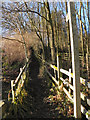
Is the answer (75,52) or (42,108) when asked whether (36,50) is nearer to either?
(42,108)

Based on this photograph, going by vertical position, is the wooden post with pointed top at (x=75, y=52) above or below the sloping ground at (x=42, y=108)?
above

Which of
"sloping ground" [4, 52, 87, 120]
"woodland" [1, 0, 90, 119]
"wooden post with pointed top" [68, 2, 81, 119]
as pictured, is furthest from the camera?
"woodland" [1, 0, 90, 119]

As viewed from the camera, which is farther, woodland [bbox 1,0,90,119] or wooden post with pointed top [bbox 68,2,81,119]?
woodland [bbox 1,0,90,119]

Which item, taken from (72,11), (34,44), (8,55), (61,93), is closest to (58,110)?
(61,93)

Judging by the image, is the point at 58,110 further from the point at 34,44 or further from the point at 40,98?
the point at 34,44

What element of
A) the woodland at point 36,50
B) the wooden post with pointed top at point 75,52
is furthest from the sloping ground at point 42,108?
the wooden post with pointed top at point 75,52

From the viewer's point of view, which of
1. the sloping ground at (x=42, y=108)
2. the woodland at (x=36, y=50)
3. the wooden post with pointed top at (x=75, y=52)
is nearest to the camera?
the wooden post with pointed top at (x=75, y=52)

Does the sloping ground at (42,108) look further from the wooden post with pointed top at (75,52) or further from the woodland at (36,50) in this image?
the wooden post with pointed top at (75,52)

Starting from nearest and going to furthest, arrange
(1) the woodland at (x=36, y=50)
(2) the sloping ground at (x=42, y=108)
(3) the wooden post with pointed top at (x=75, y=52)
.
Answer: (3) the wooden post with pointed top at (x=75, y=52)
(2) the sloping ground at (x=42, y=108)
(1) the woodland at (x=36, y=50)

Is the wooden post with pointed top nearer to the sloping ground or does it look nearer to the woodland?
the woodland

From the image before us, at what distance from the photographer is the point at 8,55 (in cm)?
1135

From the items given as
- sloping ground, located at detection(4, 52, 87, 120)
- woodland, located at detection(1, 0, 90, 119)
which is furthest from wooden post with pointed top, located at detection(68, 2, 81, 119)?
sloping ground, located at detection(4, 52, 87, 120)

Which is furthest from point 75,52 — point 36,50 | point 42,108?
point 36,50

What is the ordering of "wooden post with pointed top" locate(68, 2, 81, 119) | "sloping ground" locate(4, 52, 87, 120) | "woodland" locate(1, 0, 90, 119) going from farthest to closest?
1. "woodland" locate(1, 0, 90, 119)
2. "sloping ground" locate(4, 52, 87, 120)
3. "wooden post with pointed top" locate(68, 2, 81, 119)
